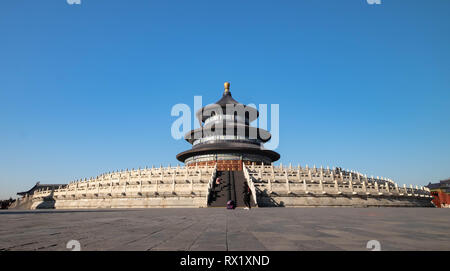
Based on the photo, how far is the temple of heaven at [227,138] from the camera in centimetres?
4569

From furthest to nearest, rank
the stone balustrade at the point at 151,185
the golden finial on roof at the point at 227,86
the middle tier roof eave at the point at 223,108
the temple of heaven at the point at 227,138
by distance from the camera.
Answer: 1. the golden finial on roof at the point at 227,86
2. the middle tier roof eave at the point at 223,108
3. the temple of heaven at the point at 227,138
4. the stone balustrade at the point at 151,185

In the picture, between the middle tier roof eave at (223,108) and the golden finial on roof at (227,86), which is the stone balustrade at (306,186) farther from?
the golden finial on roof at (227,86)

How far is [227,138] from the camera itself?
168 ft

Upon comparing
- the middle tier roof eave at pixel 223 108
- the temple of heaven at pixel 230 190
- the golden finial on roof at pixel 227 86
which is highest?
the golden finial on roof at pixel 227 86

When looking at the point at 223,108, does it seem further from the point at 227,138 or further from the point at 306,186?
the point at 306,186

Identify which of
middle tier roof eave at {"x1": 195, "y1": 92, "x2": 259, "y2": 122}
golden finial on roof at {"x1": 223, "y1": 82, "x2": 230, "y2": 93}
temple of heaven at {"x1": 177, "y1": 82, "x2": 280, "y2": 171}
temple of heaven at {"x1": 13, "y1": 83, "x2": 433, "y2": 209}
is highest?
golden finial on roof at {"x1": 223, "y1": 82, "x2": 230, "y2": 93}

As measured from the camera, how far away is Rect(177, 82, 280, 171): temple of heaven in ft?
150

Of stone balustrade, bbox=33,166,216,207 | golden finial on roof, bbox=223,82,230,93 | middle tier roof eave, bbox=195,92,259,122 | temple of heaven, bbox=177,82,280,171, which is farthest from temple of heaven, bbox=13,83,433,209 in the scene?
golden finial on roof, bbox=223,82,230,93

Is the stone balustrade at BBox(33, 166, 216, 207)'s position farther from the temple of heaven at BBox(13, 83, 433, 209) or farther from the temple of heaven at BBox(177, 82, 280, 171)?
the temple of heaven at BBox(177, 82, 280, 171)

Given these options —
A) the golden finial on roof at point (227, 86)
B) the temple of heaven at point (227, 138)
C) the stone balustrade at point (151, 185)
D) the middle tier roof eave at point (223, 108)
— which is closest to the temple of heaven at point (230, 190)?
the stone balustrade at point (151, 185)

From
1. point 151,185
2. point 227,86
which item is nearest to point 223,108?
point 227,86

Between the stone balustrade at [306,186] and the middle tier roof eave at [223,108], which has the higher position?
the middle tier roof eave at [223,108]
